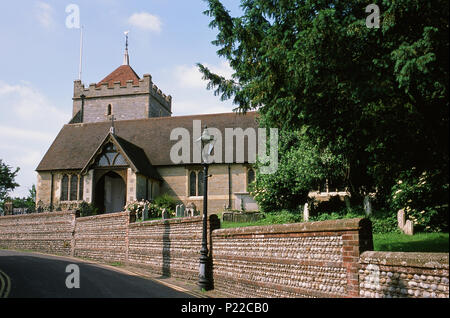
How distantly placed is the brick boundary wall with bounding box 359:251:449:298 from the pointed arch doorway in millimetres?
26566

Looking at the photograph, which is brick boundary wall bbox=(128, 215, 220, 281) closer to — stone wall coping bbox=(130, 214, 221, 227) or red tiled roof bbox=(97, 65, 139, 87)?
stone wall coping bbox=(130, 214, 221, 227)

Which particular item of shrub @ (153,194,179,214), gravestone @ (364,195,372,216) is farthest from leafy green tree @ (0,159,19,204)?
gravestone @ (364,195,372,216)

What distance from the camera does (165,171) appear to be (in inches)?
1289

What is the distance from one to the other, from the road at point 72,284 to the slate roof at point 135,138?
16.5 meters

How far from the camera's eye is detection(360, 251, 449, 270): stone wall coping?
5195mm

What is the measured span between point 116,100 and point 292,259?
3867 centimetres

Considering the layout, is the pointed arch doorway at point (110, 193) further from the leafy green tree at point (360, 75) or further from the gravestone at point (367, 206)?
the leafy green tree at point (360, 75)

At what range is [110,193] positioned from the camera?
1289 inches

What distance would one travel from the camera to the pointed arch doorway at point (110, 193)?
102ft

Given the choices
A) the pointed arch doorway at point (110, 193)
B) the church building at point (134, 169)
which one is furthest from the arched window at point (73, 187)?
the pointed arch doorway at point (110, 193)

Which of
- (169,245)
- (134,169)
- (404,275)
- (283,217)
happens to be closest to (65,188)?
(134,169)

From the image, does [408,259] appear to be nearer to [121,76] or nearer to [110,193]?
[110,193]

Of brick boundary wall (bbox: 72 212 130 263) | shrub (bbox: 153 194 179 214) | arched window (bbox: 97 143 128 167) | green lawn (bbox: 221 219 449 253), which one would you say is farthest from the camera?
shrub (bbox: 153 194 179 214)

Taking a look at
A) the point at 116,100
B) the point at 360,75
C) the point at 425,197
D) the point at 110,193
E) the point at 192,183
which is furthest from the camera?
the point at 116,100
